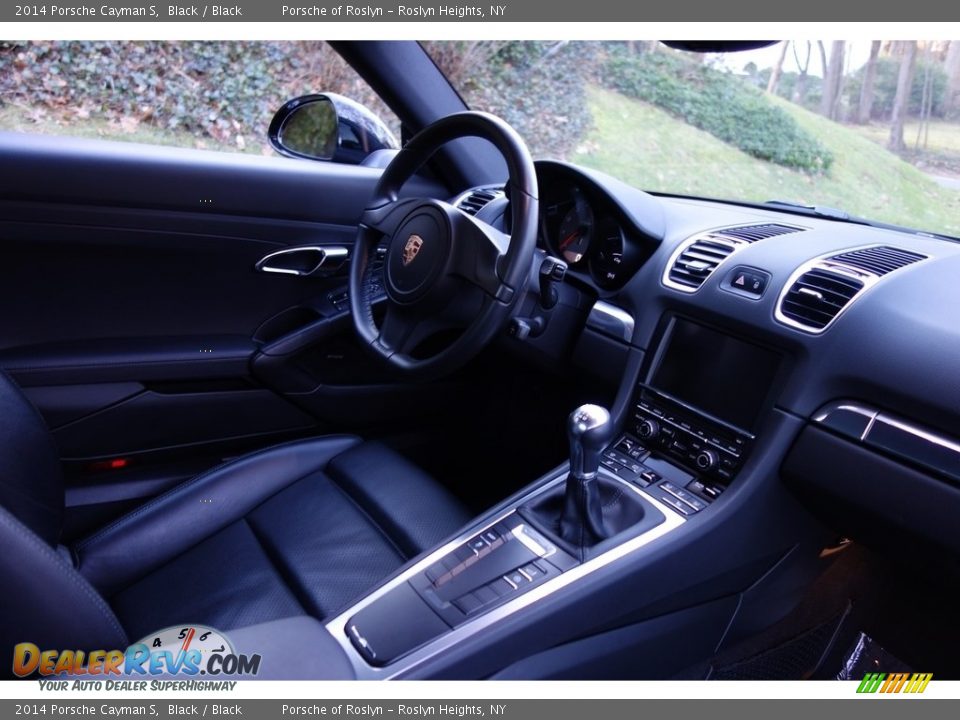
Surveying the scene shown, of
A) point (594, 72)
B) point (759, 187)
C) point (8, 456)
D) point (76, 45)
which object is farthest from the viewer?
point (594, 72)

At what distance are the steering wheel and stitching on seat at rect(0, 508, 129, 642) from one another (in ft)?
2.44

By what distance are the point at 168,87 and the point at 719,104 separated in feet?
5.95

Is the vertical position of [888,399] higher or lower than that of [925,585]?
higher

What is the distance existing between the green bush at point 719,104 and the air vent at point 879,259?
1.48 ft

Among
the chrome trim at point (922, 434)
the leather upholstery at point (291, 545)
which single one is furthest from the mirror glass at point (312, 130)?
the chrome trim at point (922, 434)

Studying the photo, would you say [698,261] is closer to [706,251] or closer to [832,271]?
[706,251]

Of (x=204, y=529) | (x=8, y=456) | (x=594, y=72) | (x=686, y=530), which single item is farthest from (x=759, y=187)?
(x=8, y=456)

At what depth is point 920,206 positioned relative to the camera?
5.73 ft

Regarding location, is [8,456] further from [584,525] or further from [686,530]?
[686,530]

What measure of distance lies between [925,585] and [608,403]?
88cm

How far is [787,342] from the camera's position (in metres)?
1.47

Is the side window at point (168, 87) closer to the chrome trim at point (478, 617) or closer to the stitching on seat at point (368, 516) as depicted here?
the stitching on seat at point (368, 516)

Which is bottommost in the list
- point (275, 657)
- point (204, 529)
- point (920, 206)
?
point (204, 529)

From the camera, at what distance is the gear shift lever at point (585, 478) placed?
1423 mm
